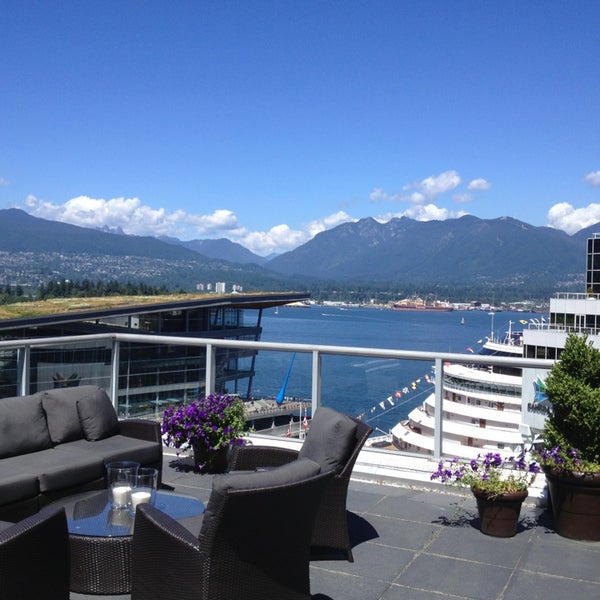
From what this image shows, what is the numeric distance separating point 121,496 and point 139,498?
10 centimetres

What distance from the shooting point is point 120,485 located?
3.62 m

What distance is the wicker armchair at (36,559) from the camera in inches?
95.2

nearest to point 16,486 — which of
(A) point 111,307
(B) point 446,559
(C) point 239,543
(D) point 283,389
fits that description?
(C) point 239,543

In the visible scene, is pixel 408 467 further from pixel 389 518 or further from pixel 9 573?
pixel 9 573

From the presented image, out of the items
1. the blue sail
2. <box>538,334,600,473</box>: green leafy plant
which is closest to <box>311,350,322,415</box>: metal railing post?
the blue sail

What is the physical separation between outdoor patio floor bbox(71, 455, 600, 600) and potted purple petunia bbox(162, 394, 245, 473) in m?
0.62

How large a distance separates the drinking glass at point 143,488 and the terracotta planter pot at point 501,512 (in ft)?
6.26

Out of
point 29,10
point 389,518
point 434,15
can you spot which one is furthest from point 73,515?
point 29,10

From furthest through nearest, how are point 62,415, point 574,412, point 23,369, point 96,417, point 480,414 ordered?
1. point 23,369
2. point 480,414
3. point 96,417
4. point 62,415
5. point 574,412

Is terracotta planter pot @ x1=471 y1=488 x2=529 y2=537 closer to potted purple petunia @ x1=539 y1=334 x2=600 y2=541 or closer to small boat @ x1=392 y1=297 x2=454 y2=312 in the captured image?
potted purple petunia @ x1=539 y1=334 x2=600 y2=541

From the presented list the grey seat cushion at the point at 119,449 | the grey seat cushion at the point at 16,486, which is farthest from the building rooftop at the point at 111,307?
the grey seat cushion at the point at 16,486

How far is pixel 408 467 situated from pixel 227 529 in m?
3.35

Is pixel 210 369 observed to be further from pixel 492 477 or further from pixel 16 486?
pixel 492 477

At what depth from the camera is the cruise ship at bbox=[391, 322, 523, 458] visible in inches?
219
